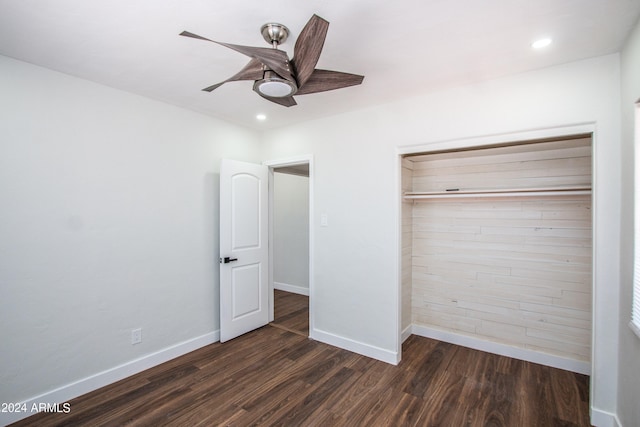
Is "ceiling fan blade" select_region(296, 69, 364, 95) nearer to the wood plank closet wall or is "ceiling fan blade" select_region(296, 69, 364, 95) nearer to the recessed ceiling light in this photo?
the recessed ceiling light

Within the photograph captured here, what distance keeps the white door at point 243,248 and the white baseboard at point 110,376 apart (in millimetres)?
326

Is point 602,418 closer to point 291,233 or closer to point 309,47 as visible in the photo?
point 309,47

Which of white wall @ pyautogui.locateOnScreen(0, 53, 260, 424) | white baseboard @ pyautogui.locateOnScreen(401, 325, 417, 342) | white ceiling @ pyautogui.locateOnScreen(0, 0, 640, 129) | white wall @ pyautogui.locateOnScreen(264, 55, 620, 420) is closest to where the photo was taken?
white ceiling @ pyautogui.locateOnScreen(0, 0, 640, 129)

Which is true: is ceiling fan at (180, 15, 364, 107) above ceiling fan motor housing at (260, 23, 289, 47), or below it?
below

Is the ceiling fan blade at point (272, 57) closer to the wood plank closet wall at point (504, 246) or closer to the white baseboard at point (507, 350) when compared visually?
the wood plank closet wall at point (504, 246)

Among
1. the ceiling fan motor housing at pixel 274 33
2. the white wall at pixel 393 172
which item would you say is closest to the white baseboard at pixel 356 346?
the white wall at pixel 393 172

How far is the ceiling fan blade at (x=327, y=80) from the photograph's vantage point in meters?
1.79

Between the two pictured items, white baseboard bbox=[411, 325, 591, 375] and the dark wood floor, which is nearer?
the dark wood floor

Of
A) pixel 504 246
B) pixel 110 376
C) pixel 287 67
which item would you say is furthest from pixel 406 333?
pixel 287 67

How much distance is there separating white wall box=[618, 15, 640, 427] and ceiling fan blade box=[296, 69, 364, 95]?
163 centimetres

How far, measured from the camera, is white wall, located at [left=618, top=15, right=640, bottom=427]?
171 centimetres

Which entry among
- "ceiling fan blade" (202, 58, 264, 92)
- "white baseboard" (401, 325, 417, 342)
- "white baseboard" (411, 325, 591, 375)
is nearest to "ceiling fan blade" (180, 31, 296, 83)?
"ceiling fan blade" (202, 58, 264, 92)

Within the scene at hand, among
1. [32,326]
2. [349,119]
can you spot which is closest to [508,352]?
[349,119]

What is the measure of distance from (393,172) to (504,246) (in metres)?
1.40
